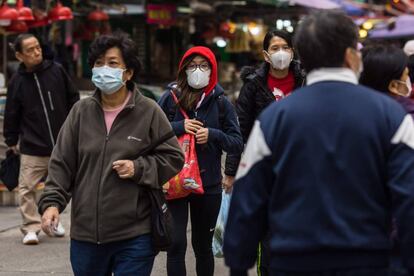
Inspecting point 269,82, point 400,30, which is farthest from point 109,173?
point 400,30

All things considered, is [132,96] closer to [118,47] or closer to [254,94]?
[118,47]

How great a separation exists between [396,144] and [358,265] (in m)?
0.45

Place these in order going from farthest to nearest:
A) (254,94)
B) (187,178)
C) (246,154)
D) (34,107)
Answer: (34,107) → (254,94) → (187,178) → (246,154)

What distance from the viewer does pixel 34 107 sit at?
7.85 m

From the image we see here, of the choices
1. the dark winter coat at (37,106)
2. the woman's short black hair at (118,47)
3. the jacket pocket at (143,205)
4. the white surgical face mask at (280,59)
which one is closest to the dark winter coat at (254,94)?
the white surgical face mask at (280,59)

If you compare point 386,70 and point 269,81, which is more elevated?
point 386,70

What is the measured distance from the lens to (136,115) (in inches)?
177

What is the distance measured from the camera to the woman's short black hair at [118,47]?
4.56 meters

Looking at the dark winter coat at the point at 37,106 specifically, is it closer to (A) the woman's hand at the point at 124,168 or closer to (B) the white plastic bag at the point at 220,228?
(B) the white plastic bag at the point at 220,228

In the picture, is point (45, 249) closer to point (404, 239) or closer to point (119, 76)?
point (119, 76)

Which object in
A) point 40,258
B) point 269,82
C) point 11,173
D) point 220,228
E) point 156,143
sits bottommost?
point 40,258

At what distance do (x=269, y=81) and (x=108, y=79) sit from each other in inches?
64.4

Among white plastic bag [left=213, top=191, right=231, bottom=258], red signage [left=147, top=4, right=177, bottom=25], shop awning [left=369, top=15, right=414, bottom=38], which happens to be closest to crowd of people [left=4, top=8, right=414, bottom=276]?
white plastic bag [left=213, top=191, right=231, bottom=258]

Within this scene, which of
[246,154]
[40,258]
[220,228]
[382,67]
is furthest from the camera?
[40,258]
